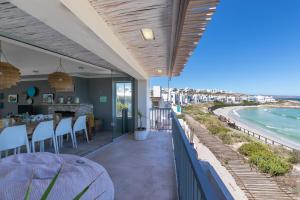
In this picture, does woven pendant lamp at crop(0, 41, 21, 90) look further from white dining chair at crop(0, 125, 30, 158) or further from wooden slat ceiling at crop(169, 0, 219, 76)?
wooden slat ceiling at crop(169, 0, 219, 76)

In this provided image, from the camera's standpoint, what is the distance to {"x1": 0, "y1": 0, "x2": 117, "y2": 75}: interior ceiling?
1889 mm

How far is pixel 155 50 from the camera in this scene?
10.9 ft

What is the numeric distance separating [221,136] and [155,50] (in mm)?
13614

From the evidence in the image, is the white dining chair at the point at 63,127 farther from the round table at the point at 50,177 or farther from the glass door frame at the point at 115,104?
the round table at the point at 50,177

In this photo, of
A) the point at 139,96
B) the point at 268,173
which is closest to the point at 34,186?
the point at 139,96

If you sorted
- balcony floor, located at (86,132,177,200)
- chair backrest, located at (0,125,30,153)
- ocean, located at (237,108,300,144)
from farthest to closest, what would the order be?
ocean, located at (237,108,300,144), chair backrest, located at (0,125,30,153), balcony floor, located at (86,132,177,200)

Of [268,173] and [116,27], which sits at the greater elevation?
[116,27]

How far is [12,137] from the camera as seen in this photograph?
329cm

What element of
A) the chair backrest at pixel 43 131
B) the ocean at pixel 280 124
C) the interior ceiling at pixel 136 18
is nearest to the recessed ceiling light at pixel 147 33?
the interior ceiling at pixel 136 18

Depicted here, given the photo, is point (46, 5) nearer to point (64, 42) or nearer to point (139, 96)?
point (64, 42)

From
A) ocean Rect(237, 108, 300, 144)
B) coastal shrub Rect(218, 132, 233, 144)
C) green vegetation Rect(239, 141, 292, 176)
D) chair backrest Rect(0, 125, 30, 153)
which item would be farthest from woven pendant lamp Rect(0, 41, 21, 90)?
ocean Rect(237, 108, 300, 144)

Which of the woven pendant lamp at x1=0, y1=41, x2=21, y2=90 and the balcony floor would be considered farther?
the woven pendant lamp at x1=0, y1=41, x2=21, y2=90

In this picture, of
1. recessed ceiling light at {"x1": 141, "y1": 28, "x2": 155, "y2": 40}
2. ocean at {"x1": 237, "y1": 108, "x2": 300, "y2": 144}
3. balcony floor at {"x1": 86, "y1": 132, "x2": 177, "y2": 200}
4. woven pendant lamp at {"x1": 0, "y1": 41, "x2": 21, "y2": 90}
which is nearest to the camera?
recessed ceiling light at {"x1": 141, "y1": 28, "x2": 155, "y2": 40}

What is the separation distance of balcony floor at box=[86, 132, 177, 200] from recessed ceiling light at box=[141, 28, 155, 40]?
2.06 m
